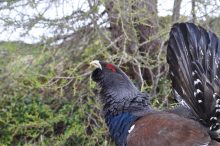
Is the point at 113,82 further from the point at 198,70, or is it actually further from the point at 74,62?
the point at 74,62

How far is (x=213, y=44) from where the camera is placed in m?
3.68

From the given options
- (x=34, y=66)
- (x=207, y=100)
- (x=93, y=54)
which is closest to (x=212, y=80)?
(x=207, y=100)

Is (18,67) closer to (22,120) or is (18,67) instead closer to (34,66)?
(34,66)

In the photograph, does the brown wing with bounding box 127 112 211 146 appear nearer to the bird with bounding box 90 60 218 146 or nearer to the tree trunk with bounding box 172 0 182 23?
the bird with bounding box 90 60 218 146

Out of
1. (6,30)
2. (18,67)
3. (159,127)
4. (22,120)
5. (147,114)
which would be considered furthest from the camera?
(22,120)

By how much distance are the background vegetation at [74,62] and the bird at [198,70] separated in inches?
69.4

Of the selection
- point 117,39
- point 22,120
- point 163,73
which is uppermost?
point 117,39

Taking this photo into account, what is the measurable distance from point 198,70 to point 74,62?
2.84m

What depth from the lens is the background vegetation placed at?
5.65 metres

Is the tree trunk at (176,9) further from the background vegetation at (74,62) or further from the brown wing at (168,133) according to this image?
the brown wing at (168,133)

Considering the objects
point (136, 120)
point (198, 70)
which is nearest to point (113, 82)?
point (136, 120)

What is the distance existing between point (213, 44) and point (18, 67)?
289 cm

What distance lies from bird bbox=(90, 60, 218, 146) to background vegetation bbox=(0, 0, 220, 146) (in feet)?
4.94

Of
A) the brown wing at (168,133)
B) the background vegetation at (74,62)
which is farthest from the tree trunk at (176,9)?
the brown wing at (168,133)
